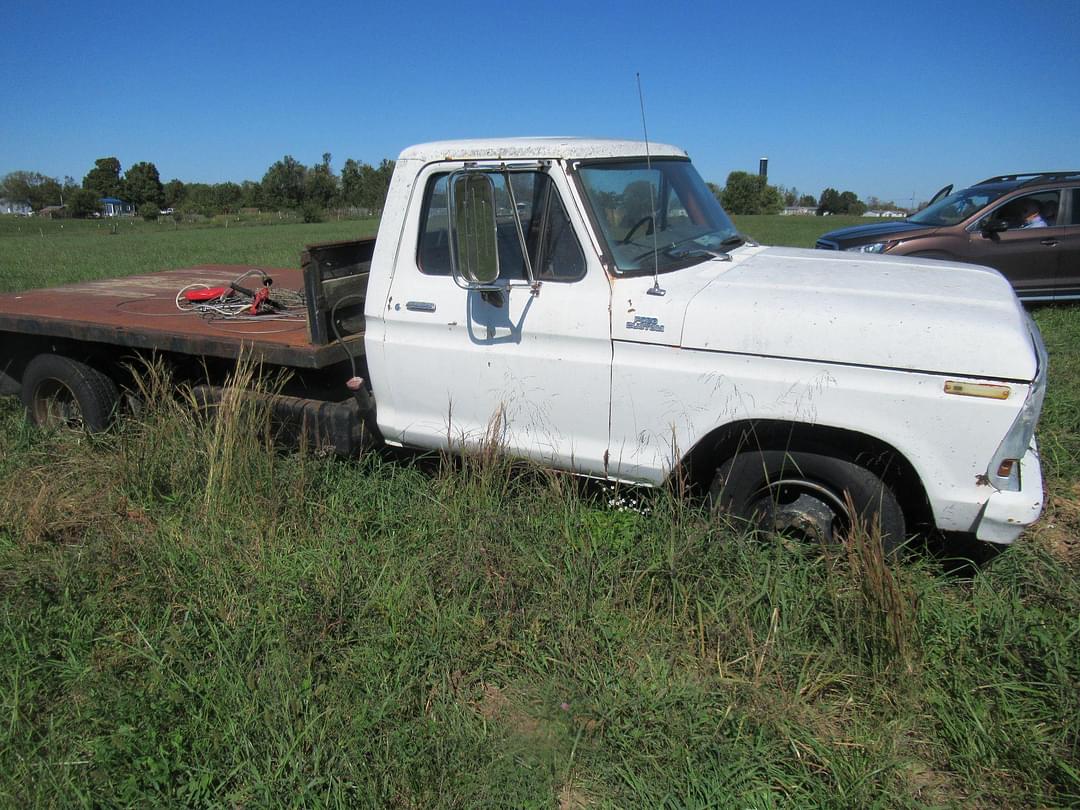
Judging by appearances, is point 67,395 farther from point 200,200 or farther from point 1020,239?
point 200,200

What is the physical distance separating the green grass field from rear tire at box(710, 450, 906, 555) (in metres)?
0.16

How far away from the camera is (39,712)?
275 cm

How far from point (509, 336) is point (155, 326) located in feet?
8.03

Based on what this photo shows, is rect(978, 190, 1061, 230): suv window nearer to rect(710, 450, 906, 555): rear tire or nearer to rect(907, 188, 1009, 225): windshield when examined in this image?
rect(907, 188, 1009, 225): windshield

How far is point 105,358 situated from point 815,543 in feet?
15.3

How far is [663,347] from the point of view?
338 cm

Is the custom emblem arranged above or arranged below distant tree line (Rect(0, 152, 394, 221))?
below

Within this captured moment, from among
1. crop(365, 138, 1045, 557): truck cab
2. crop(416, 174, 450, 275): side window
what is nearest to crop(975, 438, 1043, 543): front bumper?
crop(365, 138, 1045, 557): truck cab

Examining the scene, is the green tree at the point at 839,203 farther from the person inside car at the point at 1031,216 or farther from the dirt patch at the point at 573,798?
the dirt patch at the point at 573,798

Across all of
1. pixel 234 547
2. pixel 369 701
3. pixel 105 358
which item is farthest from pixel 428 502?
pixel 105 358

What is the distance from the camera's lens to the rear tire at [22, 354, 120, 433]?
198 inches

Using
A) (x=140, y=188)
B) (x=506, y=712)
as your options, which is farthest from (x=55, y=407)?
(x=140, y=188)

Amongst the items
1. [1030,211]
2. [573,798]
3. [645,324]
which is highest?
[1030,211]

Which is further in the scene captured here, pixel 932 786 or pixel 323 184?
pixel 323 184
